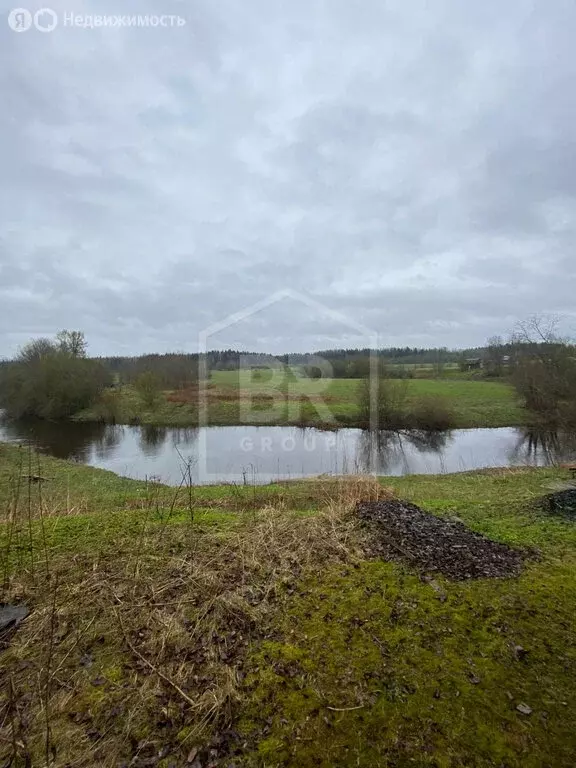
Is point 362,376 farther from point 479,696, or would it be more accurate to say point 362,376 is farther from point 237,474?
point 479,696

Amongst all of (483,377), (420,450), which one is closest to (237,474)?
(420,450)

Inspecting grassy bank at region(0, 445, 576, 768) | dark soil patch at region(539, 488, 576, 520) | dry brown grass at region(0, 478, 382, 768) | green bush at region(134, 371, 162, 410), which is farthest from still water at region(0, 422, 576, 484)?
grassy bank at region(0, 445, 576, 768)

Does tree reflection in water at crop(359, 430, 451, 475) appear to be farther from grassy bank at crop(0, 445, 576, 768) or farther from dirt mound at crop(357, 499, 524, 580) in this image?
grassy bank at crop(0, 445, 576, 768)

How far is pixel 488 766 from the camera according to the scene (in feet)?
5.07

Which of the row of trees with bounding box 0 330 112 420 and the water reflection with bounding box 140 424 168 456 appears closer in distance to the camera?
the water reflection with bounding box 140 424 168 456

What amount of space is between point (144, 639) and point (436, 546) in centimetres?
236

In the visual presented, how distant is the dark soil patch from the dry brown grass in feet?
7.94

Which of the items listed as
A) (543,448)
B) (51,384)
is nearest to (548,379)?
(543,448)

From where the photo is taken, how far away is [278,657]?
2145mm

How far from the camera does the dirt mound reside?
2.98 meters

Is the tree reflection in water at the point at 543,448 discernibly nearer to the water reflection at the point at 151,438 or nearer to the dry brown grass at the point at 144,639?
the dry brown grass at the point at 144,639

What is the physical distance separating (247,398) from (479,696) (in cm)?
2447

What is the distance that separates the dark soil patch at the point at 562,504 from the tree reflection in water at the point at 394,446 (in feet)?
33.4

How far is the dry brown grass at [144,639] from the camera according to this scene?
5.56 ft
